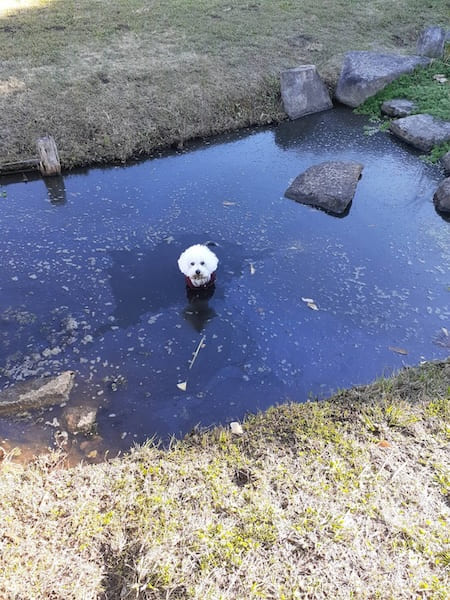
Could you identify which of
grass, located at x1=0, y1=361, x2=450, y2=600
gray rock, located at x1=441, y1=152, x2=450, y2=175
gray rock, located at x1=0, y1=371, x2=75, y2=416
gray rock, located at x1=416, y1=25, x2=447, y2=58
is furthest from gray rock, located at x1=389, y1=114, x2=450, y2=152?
gray rock, located at x1=0, y1=371, x2=75, y2=416

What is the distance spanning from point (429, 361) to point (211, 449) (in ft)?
8.90

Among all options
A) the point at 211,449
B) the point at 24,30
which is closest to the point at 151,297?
the point at 211,449

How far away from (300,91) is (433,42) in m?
4.57

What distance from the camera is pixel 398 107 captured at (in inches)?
423

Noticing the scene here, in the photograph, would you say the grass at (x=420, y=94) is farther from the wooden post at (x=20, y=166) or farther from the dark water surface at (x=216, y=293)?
the wooden post at (x=20, y=166)

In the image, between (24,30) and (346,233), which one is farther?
(24,30)

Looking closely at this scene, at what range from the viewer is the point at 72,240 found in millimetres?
7133

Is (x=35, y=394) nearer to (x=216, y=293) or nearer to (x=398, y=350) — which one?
(x=216, y=293)

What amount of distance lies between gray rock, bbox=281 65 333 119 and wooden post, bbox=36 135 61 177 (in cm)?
535

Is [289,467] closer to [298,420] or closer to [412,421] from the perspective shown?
[298,420]

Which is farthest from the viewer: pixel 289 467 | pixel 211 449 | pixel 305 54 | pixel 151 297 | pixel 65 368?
pixel 305 54

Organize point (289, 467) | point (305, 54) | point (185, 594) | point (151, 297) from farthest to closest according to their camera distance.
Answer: point (305, 54), point (151, 297), point (289, 467), point (185, 594)

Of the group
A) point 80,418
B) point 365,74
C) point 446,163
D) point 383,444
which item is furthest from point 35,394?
point 365,74

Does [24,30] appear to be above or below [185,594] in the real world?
above
